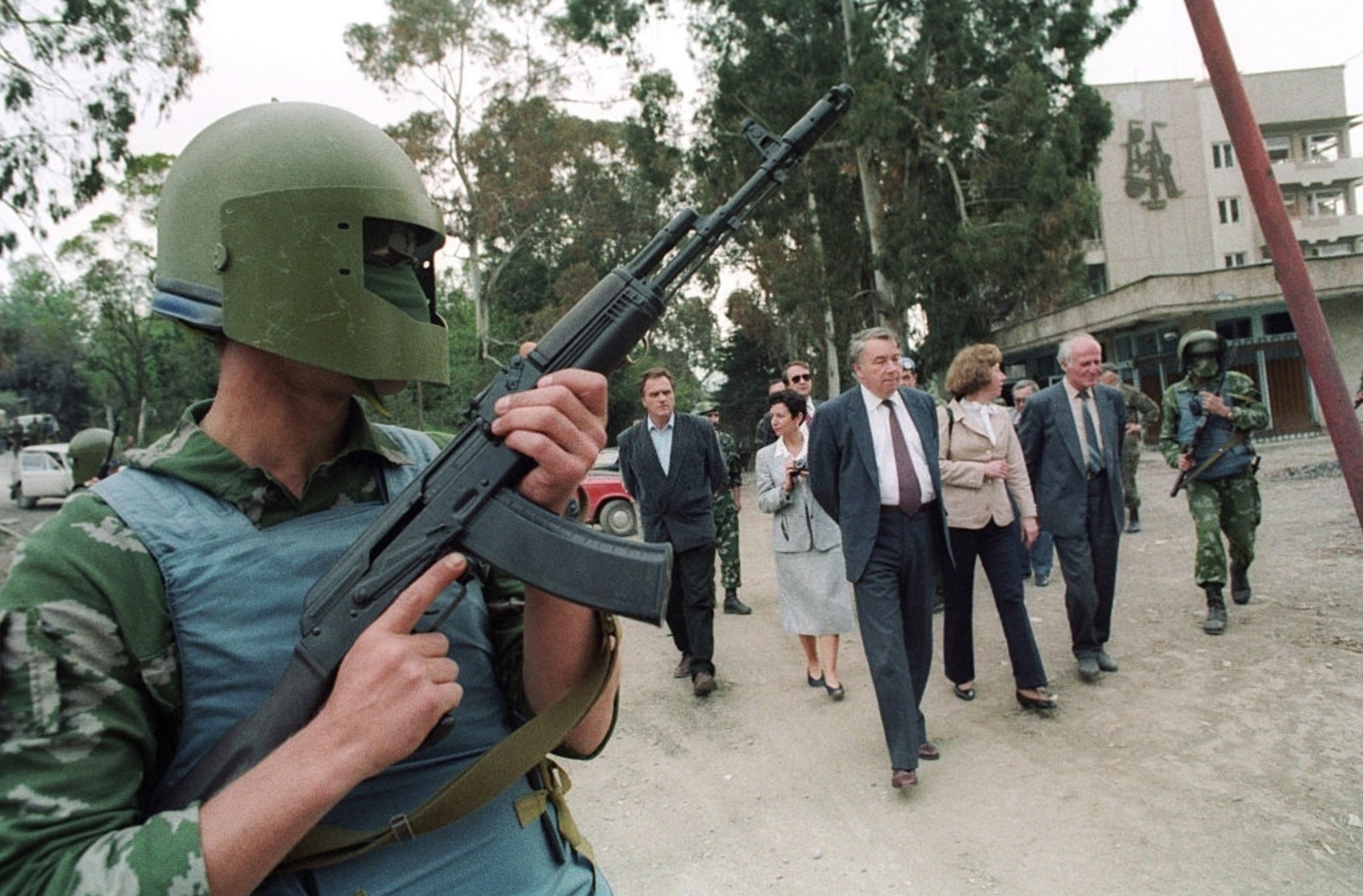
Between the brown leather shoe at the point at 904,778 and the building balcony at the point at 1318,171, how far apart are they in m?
49.6

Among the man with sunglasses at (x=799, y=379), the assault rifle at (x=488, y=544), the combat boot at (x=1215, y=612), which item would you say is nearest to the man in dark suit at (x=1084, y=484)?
the combat boot at (x=1215, y=612)

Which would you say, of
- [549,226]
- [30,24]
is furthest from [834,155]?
[30,24]

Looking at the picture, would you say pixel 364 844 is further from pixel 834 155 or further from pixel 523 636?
pixel 834 155

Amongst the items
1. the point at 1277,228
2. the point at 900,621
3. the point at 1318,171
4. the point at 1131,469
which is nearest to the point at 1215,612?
the point at 900,621

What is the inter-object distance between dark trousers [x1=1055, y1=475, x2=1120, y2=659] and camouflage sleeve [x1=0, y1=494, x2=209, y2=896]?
16.8ft

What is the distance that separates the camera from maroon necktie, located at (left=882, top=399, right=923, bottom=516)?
4359 mm

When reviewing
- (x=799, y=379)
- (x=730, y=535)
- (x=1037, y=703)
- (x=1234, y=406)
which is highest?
(x=799, y=379)

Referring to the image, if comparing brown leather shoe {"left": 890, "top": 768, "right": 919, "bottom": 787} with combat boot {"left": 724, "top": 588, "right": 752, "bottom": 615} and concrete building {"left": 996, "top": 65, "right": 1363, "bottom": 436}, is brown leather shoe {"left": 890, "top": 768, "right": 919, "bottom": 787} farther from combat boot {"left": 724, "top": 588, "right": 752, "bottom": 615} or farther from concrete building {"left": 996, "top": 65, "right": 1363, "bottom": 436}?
concrete building {"left": 996, "top": 65, "right": 1363, "bottom": 436}

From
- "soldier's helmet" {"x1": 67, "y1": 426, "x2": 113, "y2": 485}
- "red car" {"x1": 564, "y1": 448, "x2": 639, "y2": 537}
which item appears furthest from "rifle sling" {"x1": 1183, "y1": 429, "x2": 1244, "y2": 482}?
"red car" {"x1": 564, "y1": 448, "x2": 639, "y2": 537}

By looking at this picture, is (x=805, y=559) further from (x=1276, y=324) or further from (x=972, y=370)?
(x=1276, y=324)

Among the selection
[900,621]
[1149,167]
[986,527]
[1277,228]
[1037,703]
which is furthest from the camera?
[1149,167]

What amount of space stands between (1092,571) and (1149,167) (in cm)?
3917

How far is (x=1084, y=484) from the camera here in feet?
17.8

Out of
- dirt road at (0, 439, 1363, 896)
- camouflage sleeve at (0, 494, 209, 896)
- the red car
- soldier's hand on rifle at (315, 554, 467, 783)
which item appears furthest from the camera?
the red car
